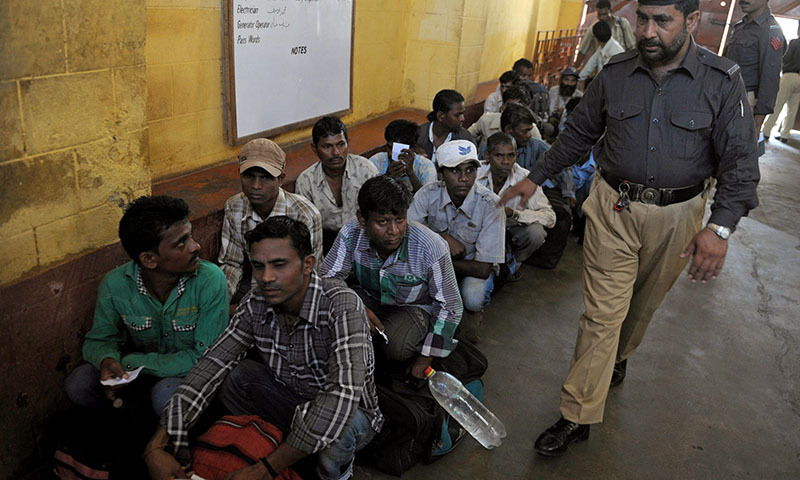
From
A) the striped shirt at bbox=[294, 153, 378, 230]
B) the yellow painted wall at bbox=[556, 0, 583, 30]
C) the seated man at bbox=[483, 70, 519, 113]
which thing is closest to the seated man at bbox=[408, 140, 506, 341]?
the striped shirt at bbox=[294, 153, 378, 230]

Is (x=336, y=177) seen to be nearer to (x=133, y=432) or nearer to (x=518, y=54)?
(x=133, y=432)

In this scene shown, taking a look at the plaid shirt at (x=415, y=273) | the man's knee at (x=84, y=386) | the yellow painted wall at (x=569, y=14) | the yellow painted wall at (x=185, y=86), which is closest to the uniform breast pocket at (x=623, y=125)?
the plaid shirt at (x=415, y=273)

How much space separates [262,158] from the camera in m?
3.24

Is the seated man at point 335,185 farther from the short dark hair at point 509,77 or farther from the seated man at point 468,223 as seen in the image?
the short dark hair at point 509,77

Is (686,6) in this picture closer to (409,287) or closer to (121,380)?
(409,287)

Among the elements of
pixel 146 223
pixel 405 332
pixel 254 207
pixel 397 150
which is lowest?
pixel 405 332

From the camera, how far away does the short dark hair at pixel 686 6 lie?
244 centimetres

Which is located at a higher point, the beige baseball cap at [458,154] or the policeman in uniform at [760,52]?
the policeman in uniform at [760,52]

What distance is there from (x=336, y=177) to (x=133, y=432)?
2.00m

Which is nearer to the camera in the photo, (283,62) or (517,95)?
(283,62)

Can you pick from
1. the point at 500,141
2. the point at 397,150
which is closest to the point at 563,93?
the point at 500,141

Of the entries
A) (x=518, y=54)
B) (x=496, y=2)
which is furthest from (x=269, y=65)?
(x=518, y=54)

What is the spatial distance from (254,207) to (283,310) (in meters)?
1.12

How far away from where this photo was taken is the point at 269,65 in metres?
4.41
